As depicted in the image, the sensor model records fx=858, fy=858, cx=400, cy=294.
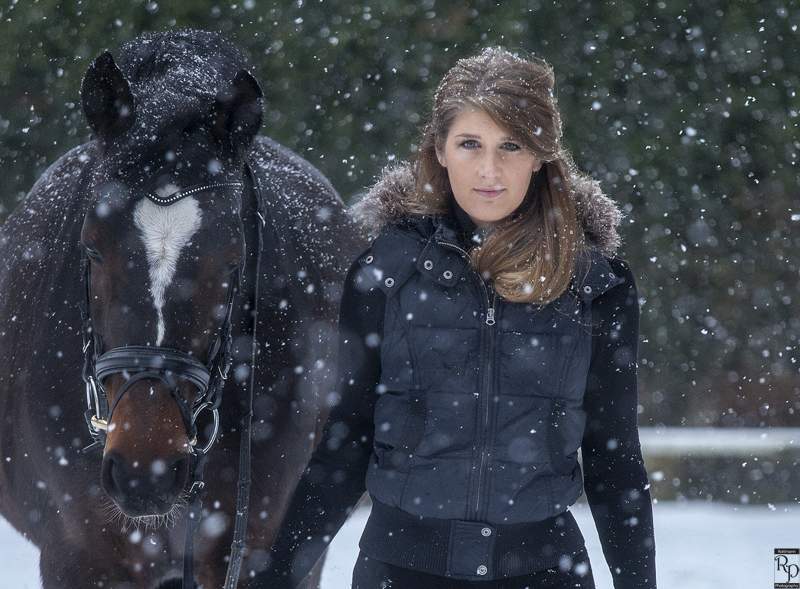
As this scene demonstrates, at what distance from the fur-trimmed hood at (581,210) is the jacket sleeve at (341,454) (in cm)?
13

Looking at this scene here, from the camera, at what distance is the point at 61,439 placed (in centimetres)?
246

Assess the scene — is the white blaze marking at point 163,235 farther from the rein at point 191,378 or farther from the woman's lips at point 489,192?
the woman's lips at point 489,192

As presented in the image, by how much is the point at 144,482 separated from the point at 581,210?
1098 mm

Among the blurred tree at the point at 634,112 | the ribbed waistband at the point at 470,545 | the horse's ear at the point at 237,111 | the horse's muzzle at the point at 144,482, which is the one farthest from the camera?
the blurred tree at the point at 634,112

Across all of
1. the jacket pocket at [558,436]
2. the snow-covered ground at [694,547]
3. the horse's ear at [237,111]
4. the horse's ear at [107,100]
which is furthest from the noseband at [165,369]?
the snow-covered ground at [694,547]

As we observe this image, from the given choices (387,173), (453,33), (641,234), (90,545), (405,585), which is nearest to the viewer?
(405,585)

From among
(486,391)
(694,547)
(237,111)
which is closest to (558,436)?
(486,391)

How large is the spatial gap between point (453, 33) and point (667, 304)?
7.99 ft

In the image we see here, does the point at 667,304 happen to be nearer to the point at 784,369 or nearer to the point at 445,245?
the point at 784,369

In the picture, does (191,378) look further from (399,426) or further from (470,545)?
(470,545)

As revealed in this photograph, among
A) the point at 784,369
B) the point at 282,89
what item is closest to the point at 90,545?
the point at 282,89

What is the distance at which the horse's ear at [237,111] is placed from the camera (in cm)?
231

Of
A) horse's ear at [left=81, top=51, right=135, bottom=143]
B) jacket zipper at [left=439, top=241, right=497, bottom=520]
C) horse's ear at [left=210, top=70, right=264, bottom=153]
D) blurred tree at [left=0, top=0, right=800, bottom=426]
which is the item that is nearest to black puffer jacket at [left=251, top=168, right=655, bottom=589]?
jacket zipper at [left=439, top=241, right=497, bottom=520]

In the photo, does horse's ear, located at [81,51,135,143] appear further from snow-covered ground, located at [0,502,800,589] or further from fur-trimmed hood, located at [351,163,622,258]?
snow-covered ground, located at [0,502,800,589]
